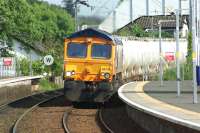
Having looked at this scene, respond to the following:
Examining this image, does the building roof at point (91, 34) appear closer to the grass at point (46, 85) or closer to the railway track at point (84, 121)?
the railway track at point (84, 121)

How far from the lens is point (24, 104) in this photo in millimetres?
27203

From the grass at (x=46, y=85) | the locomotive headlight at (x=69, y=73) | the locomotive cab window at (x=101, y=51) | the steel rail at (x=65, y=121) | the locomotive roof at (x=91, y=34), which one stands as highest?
the locomotive roof at (x=91, y=34)

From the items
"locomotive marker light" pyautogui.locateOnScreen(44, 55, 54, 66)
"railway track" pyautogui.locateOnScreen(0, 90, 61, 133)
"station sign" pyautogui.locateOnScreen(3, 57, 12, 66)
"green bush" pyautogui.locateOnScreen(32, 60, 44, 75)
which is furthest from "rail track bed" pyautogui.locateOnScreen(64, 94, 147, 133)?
"green bush" pyautogui.locateOnScreen(32, 60, 44, 75)

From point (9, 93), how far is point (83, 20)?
7.28 m

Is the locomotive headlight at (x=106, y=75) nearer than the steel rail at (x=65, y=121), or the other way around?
the steel rail at (x=65, y=121)

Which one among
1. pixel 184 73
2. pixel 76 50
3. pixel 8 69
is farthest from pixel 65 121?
pixel 8 69

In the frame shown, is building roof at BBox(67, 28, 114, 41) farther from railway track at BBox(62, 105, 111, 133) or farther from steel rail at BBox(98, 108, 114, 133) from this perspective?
steel rail at BBox(98, 108, 114, 133)

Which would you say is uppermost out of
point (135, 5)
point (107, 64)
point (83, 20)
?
point (135, 5)

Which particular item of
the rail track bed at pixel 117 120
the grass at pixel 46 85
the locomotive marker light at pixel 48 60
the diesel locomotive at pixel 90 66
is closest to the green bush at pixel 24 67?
the grass at pixel 46 85

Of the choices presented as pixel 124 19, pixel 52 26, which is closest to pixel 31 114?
pixel 124 19

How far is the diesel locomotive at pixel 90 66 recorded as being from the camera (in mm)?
23625

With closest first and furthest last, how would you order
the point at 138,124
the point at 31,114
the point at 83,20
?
1. the point at 138,124
2. the point at 31,114
3. the point at 83,20

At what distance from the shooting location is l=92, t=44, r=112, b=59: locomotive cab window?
24125 mm

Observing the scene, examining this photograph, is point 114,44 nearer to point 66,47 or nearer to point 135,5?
point 66,47
